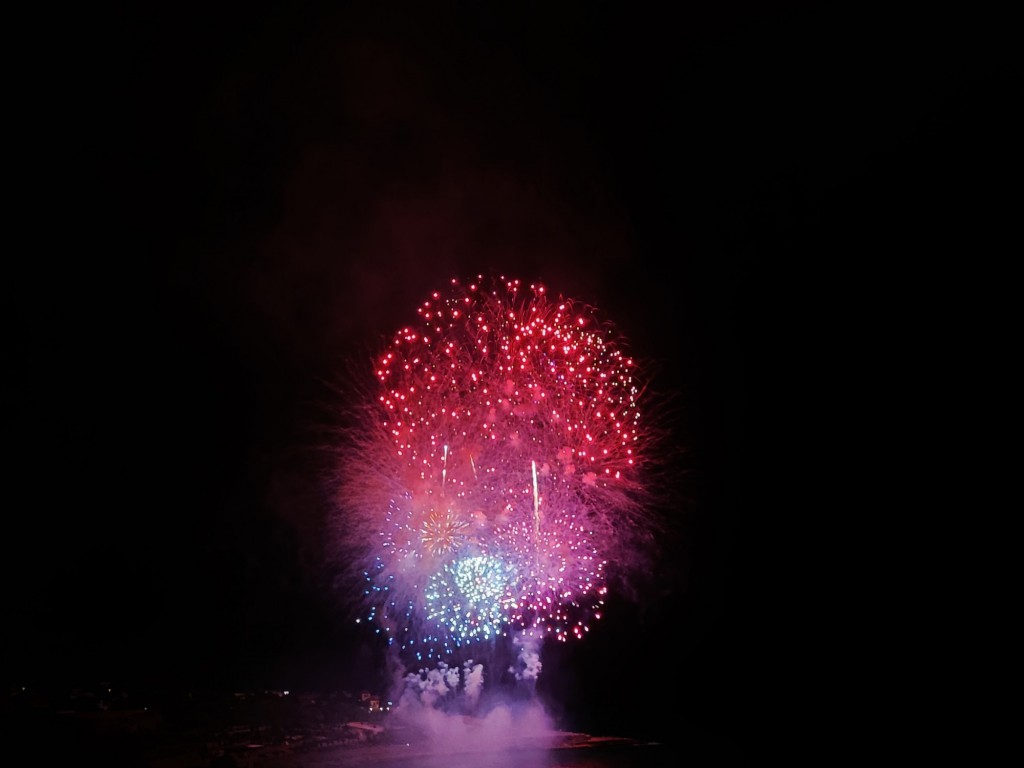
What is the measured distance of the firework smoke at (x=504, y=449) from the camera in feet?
36.7

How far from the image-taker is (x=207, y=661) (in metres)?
14.2

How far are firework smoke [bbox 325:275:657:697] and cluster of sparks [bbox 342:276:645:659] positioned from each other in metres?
0.01

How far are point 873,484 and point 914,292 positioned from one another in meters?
3.00

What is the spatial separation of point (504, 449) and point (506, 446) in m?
0.04

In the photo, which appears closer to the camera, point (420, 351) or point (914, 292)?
point (420, 351)

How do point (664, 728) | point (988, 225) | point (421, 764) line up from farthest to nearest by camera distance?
point (988, 225), point (664, 728), point (421, 764)

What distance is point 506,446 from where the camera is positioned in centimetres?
1130

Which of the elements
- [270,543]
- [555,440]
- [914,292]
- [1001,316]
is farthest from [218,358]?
[1001,316]

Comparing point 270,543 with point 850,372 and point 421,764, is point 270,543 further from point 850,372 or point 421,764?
point 850,372

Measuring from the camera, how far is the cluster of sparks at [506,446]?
11.2 meters

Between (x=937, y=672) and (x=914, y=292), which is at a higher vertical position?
(x=914, y=292)

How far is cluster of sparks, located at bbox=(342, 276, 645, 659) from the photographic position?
11.2 meters

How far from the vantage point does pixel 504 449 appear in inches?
445

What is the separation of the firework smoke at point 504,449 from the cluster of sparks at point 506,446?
0.05 ft
